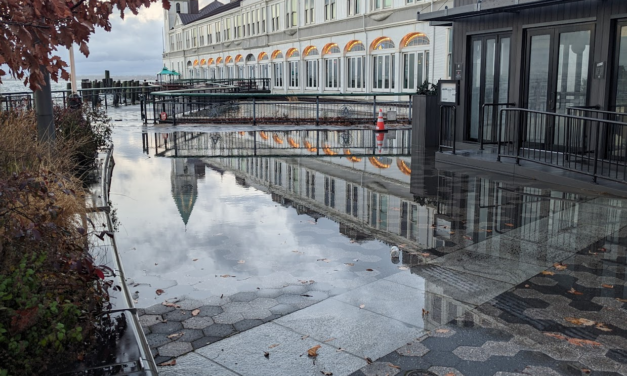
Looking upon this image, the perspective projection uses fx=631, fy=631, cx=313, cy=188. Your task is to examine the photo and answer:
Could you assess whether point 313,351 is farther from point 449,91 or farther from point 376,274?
point 449,91

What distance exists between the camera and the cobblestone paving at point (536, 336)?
4441mm

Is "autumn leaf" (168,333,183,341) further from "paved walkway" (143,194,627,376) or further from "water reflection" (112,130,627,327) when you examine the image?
"water reflection" (112,130,627,327)

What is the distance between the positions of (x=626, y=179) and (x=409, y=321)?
672cm

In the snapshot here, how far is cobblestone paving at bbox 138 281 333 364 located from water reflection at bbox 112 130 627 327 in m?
0.19

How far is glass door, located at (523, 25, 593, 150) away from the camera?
12.2 metres

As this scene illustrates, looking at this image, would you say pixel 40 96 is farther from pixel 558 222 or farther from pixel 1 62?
pixel 558 222

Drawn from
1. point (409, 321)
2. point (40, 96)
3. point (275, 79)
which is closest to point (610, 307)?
point (409, 321)

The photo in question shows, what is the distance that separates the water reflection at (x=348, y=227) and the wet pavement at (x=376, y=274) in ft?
0.11

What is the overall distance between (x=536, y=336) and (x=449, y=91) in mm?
10168

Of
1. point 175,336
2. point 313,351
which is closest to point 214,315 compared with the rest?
point 175,336

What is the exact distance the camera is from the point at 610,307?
5.51 meters

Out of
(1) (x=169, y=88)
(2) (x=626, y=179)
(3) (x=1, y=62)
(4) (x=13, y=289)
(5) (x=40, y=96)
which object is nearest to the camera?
(4) (x=13, y=289)

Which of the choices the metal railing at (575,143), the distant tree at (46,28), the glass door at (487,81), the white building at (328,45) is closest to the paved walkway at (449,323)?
the distant tree at (46,28)

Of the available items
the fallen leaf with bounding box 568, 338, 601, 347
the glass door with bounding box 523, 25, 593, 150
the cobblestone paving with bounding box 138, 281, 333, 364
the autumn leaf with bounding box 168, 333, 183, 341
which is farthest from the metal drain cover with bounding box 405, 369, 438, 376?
the glass door with bounding box 523, 25, 593, 150
